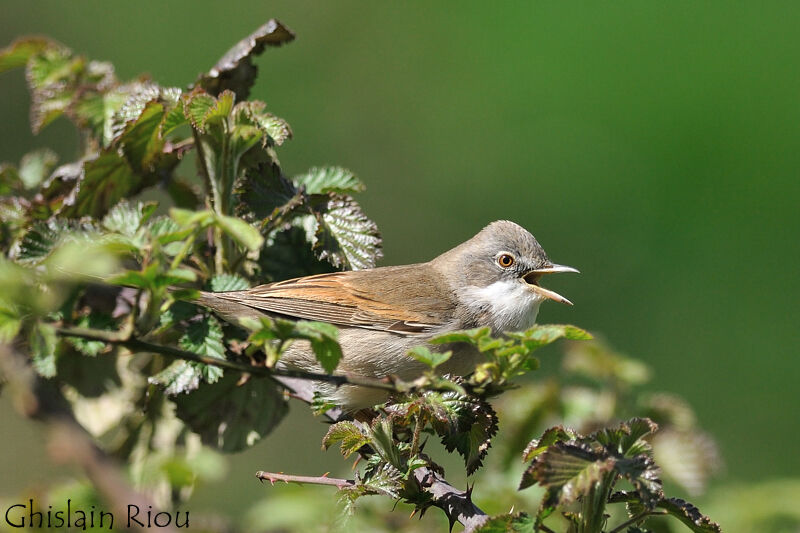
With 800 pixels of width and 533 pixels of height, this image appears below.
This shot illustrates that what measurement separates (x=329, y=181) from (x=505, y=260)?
3.84 feet

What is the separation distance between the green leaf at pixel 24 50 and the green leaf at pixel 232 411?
1428 mm

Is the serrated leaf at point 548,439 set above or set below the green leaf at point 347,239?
below

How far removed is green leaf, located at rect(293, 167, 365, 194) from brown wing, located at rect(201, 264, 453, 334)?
1.23 ft

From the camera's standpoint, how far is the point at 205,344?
226 cm

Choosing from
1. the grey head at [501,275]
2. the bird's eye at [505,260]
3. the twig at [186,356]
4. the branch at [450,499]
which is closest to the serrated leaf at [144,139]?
the twig at [186,356]

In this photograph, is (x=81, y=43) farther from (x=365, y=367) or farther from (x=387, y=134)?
(x=365, y=367)

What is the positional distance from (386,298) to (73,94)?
1.37 metres

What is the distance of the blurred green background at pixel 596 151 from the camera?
22.8 feet

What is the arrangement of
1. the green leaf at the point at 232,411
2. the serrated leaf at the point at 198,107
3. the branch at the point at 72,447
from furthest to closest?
the green leaf at the point at 232,411
the serrated leaf at the point at 198,107
the branch at the point at 72,447

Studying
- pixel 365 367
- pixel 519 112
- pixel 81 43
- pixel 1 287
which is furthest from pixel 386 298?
pixel 81 43

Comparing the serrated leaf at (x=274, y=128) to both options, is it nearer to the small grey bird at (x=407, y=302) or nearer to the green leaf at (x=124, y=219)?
the green leaf at (x=124, y=219)

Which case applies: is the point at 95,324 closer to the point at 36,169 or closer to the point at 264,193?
the point at 264,193

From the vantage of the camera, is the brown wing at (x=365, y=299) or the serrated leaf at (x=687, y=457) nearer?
the serrated leaf at (x=687, y=457)

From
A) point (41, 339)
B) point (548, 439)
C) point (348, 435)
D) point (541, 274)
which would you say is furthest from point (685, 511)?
point (541, 274)
